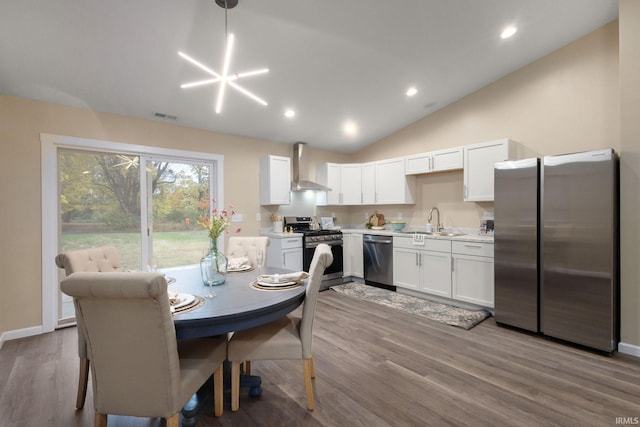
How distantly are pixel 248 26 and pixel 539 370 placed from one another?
3.70 meters

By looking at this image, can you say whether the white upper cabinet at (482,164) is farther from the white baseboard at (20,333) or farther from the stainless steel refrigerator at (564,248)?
the white baseboard at (20,333)

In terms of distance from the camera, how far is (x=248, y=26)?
2445mm

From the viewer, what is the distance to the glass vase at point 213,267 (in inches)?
77.7

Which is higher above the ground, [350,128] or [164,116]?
[350,128]

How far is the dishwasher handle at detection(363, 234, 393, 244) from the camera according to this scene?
4.45 meters

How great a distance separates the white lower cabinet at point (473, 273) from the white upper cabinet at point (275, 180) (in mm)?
2654

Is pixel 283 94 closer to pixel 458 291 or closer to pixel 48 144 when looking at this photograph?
pixel 48 144

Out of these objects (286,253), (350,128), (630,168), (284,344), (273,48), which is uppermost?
(273,48)

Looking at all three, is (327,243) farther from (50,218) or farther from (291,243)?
(50,218)

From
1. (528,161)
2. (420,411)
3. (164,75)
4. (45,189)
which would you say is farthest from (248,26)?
(420,411)

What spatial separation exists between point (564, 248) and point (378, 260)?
2382 mm

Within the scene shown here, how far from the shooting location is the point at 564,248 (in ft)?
8.71

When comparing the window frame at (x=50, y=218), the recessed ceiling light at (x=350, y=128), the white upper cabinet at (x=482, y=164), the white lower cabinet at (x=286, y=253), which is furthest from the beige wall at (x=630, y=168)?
the window frame at (x=50, y=218)

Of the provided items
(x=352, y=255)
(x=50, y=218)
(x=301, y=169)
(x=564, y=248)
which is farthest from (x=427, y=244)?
(x=50, y=218)
